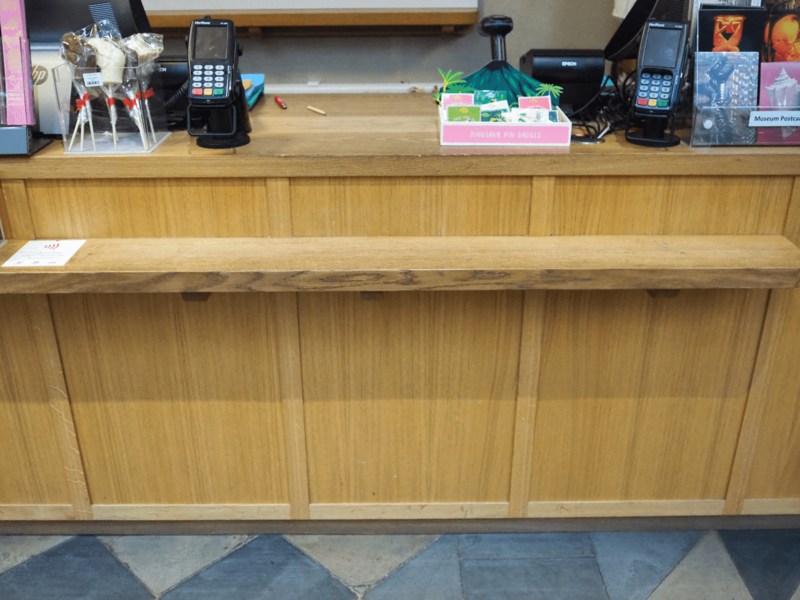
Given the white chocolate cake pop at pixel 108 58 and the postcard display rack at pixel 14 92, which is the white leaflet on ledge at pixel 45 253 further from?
the white chocolate cake pop at pixel 108 58

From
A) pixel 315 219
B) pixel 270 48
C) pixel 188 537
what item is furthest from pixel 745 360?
pixel 270 48

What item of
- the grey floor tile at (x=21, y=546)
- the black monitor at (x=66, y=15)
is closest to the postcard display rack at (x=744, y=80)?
the black monitor at (x=66, y=15)

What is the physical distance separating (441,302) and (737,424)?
0.88 m

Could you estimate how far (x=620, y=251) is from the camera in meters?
1.57

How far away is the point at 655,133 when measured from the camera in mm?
1605

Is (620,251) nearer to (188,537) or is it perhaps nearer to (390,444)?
(390,444)

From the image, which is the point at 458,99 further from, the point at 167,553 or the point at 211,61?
the point at 167,553

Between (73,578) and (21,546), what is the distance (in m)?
0.23

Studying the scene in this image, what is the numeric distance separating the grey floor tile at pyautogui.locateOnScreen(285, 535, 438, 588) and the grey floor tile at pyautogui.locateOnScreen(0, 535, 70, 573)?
675mm

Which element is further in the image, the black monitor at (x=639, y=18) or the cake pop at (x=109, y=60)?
the black monitor at (x=639, y=18)

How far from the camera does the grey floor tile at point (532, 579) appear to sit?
1847 millimetres

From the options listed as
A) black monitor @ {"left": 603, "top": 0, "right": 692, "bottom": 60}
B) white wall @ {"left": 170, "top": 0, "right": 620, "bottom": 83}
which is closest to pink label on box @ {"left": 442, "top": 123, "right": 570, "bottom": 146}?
black monitor @ {"left": 603, "top": 0, "right": 692, "bottom": 60}

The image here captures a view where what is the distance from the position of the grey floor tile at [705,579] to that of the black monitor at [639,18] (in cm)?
141

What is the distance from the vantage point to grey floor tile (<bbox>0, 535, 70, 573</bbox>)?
1.95m
